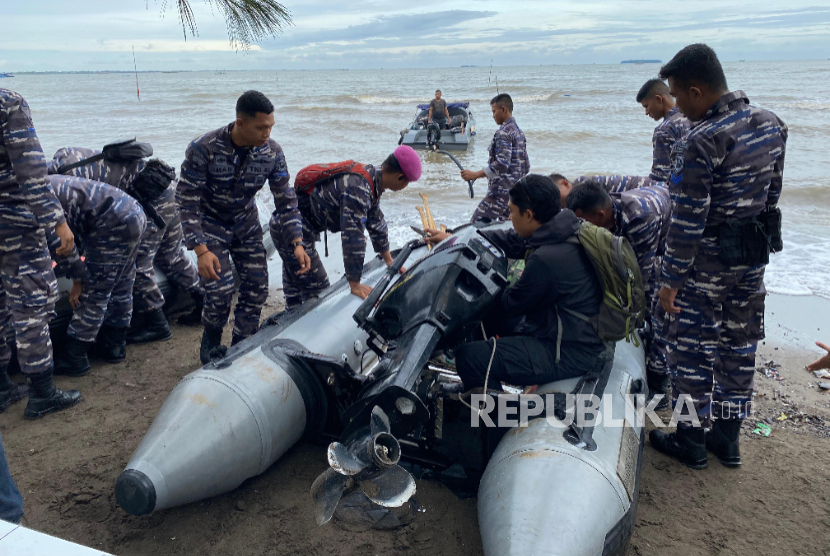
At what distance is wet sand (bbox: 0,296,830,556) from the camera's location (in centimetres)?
260

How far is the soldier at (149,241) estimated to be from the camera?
14.3ft

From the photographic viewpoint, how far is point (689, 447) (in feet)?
10.5

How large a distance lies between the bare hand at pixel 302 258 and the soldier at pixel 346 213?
0.12 ft

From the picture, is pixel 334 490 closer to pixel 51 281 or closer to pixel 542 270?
pixel 542 270

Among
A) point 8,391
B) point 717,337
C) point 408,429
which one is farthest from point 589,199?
point 8,391

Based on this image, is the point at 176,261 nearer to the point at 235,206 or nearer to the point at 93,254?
the point at 93,254

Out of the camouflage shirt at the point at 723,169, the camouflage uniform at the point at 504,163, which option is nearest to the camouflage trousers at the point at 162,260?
the camouflage uniform at the point at 504,163

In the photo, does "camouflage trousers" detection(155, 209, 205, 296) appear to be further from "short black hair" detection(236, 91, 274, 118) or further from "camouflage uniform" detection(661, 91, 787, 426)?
"camouflage uniform" detection(661, 91, 787, 426)

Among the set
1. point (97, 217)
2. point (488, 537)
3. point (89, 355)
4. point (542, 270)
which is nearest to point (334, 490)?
point (488, 537)

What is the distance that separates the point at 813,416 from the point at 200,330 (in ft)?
14.4

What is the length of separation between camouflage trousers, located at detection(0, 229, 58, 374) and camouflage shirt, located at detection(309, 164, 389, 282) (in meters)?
1.62

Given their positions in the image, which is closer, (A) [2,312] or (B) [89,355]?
(A) [2,312]

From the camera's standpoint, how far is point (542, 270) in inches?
105

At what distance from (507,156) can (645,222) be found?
3165mm
